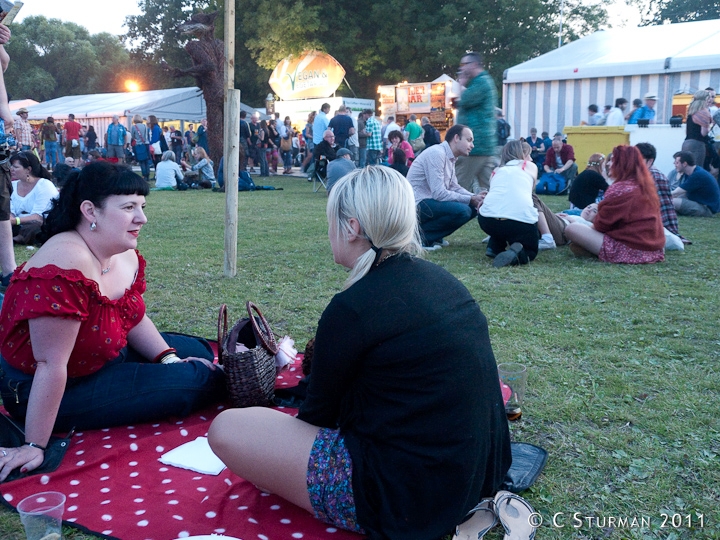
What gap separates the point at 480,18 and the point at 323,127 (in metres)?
16.2

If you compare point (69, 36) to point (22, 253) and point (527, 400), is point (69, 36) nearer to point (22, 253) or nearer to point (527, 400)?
point (22, 253)

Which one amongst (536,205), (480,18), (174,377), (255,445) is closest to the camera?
(255,445)

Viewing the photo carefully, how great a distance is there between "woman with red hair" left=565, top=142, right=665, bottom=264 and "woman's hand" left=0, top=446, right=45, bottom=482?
5.36 meters

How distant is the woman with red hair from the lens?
240 inches

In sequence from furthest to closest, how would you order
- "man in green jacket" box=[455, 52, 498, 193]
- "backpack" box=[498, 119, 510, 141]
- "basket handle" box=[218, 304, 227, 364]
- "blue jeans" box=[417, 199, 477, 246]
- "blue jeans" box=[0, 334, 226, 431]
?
"backpack" box=[498, 119, 510, 141] < "man in green jacket" box=[455, 52, 498, 193] < "blue jeans" box=[417, 199, 477, 246] < "basket handle" box=[218, 304, 227, 364] < "blue jeans" box=[0, 334, 226, 431]

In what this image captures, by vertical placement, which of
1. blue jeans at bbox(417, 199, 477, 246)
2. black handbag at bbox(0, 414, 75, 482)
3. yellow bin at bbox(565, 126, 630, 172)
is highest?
yellow bin at bbox(565, 126, 630, 172)

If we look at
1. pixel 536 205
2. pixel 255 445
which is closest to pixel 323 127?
pixel 536 205

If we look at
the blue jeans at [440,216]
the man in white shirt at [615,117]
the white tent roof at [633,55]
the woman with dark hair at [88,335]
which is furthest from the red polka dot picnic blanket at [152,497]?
the white tent roof at [633,55]

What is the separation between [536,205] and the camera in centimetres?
702

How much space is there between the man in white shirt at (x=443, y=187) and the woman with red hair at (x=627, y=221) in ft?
3.92

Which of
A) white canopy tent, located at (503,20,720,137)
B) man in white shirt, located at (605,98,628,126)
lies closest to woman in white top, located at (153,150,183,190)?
white canopy tent, located at (503,20,720,137)

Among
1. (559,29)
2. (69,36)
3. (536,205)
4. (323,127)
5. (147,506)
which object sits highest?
(69,36)

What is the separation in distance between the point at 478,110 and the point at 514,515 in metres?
6.73

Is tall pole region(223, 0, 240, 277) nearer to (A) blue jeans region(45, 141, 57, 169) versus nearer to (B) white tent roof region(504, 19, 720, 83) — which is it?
(B) white tent roof region(504, 19, 720, 83)
